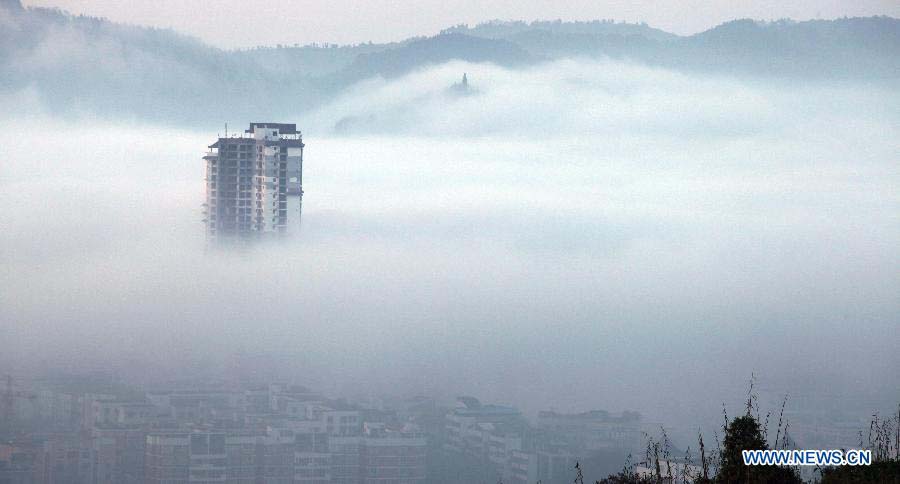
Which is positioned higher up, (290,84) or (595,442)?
(290,84)

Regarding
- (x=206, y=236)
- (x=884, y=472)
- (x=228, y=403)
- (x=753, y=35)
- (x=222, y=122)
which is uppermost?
(x=753, y=35)

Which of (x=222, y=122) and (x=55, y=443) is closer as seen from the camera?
(x=55, y=443)

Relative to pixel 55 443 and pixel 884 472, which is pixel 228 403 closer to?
pixel 55 443

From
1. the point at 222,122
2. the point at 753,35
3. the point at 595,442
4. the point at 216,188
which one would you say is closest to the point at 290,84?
the point at 222,122

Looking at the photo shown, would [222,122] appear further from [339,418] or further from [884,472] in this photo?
[884,472]

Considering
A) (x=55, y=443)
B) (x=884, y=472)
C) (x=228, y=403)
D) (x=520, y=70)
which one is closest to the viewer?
(x=884, y=472)

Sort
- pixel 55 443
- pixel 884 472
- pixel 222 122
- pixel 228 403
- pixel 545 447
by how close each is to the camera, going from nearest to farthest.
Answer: pixel 884 472
pixel 55 443
pixel 545 447
pixel 228 403
pixel 222 122
